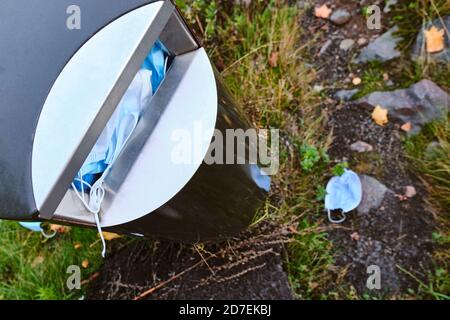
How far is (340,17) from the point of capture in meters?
2.46

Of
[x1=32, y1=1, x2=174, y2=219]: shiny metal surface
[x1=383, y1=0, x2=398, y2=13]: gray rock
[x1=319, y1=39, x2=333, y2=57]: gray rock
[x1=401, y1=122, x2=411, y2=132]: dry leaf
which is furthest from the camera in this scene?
[x1=319, y1=39, x2=333, y2=57]: gray rock

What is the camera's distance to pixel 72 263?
8.17 ft

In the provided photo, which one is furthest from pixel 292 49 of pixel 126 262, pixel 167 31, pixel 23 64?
pixel 23 64

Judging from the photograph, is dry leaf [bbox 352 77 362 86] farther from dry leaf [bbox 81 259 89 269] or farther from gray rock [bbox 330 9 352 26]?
dry leaf [bbox 81 259 89 269]

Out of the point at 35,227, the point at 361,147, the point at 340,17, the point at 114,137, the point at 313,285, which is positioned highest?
the point at 114,137

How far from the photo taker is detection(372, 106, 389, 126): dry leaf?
7.45 ft

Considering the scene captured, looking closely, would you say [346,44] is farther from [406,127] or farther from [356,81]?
[406,127]

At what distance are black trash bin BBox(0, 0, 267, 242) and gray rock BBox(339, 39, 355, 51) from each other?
125 cm

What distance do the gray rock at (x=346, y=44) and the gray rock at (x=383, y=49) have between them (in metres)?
0.09

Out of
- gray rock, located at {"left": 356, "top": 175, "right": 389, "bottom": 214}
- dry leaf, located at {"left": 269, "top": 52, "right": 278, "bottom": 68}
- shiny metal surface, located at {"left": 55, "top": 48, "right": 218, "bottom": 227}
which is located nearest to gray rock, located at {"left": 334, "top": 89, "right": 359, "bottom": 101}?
dry leaf, located at {"left": 269, "top": 52, "right": 278, "bottom": 68}

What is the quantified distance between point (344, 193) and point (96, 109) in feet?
4.73

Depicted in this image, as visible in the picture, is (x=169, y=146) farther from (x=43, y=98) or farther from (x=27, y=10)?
(x=27, y=10)

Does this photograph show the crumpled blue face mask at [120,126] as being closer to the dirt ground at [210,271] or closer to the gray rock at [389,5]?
the dirt ground at [210,271]

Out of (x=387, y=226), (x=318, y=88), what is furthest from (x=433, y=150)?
(x=318, y=88)
